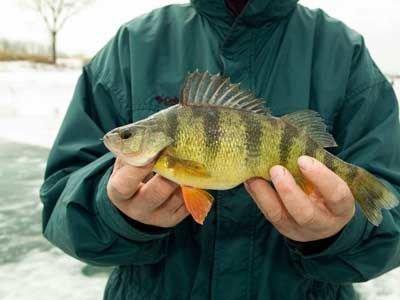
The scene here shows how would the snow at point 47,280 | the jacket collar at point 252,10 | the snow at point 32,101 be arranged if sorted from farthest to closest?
1. the snow at point 32,101
2. the snow at point 47,280
3. the jacket collar at point 252,10

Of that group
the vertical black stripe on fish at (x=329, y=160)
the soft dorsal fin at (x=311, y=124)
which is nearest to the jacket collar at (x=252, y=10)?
the soft dorsal fin at (x=311, y=124)

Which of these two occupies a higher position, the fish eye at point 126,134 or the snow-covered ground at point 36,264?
the fish eye at point 126,134

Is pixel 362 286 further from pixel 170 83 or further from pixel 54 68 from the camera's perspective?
pixel 54 68

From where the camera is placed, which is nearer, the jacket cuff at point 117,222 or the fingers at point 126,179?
the fingers at point 126,179

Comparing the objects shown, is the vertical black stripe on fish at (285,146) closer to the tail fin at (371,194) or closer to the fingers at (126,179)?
the tail fin at (371,194)

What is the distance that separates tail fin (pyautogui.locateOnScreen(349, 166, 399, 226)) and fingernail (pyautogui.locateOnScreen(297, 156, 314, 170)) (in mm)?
174

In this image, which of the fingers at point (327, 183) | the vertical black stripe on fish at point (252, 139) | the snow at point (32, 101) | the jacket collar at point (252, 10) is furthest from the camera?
the snow at point (32, 101)

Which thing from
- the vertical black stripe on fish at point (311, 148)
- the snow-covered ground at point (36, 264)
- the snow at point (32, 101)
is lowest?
the snow at point (32, 101)

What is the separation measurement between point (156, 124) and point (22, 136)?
5.84 m

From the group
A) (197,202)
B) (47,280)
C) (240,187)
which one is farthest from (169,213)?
(47,280)

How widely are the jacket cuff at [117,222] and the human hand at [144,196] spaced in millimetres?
33

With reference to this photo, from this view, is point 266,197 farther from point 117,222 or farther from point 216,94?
point 117,222

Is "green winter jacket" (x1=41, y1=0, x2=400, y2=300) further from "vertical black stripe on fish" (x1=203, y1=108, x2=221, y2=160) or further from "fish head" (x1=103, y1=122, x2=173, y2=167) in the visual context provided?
"vertical black stripe on fish" (x1=203, y1=108, x2=221, y2=160)

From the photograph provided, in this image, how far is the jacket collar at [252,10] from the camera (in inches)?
64.4
